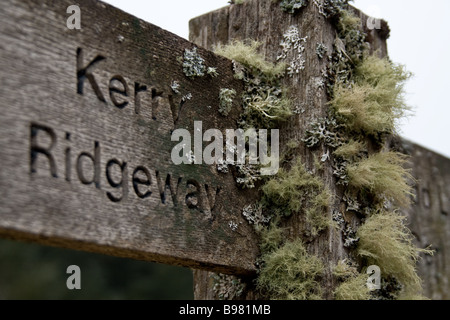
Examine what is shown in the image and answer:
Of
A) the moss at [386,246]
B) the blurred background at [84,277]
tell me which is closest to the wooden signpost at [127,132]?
the moss at [386,246]

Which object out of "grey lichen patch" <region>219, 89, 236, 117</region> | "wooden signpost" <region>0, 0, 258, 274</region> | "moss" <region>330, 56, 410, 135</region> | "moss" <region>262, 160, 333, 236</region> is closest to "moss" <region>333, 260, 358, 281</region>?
"moss" <region>262, 160, 333, 236</region>

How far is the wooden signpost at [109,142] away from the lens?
1.64 m

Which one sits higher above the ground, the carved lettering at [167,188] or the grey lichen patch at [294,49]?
the grey lichen patch at [294,49]

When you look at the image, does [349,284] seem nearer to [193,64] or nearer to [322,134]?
[322,134]

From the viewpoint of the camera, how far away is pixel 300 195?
2375 mm

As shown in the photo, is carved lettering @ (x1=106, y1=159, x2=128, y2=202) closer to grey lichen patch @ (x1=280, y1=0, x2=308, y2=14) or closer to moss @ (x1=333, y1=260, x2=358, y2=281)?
moss @ (x1=333, y1=260, x2=358, y2=281)

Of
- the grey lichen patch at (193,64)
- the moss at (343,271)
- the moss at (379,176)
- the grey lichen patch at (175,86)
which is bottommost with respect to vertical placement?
the moss at (343,271)

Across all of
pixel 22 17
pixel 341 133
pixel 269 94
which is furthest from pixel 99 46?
pixel 341 133

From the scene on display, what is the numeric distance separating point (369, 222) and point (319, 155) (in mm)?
288

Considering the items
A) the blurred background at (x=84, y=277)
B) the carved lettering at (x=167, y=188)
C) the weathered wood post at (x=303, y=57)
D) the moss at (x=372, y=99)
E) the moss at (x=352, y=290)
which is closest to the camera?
the carved lettering at (x=167, y=188)

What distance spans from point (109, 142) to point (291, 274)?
77cm

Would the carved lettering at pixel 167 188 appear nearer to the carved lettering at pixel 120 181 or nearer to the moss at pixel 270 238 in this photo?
the carved lettering at pixel 120 181

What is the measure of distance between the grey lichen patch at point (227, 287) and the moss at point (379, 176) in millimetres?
510
